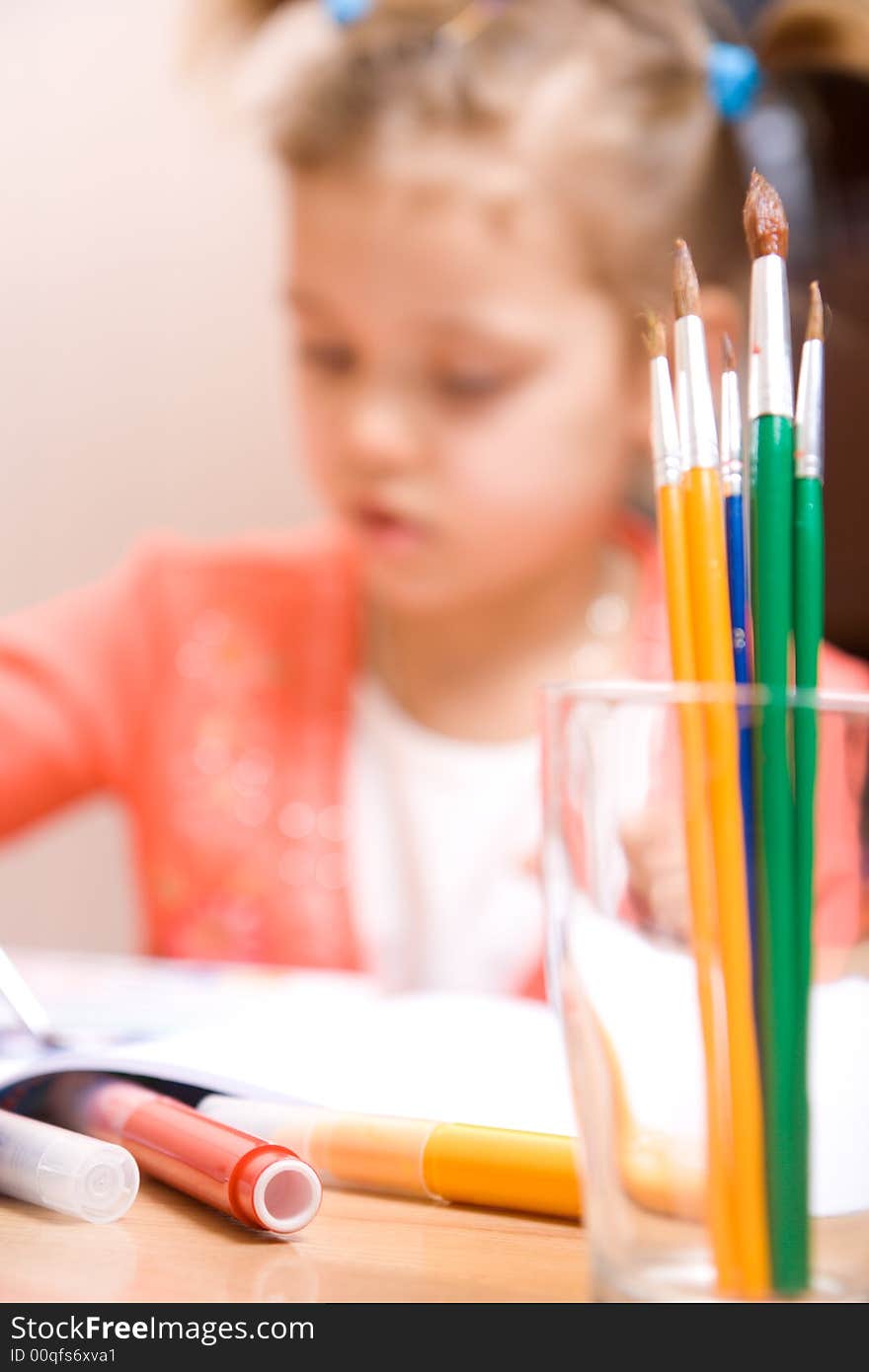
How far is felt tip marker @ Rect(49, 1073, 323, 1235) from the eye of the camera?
0.64ft

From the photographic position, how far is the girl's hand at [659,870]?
0.15 meters

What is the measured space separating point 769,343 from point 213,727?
590mm

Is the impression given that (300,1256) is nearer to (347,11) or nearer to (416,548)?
(416,548)

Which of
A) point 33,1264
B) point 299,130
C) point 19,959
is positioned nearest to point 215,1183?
point 33,1264

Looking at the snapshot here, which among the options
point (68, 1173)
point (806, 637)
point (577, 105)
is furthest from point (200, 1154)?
point (577, 105)

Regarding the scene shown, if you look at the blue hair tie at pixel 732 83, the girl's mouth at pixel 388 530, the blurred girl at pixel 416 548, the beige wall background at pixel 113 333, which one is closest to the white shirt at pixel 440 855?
the blurred girl at pixel 416 548

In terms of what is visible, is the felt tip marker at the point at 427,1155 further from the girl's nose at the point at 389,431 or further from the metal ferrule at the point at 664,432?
the girl's nose at the point at 389,431

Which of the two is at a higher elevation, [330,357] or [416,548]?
[330,357]

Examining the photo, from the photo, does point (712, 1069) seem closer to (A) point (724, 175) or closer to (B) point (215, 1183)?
(B) point (215, 1183)

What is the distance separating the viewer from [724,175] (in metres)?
0.64

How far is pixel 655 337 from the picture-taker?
0.18m

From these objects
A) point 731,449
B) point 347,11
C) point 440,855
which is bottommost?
point 440,855

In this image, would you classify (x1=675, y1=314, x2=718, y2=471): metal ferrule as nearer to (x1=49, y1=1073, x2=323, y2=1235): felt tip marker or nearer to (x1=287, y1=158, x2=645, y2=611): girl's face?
(x1=49, y1=1073, x2=323, y2=1235): felt tip marker

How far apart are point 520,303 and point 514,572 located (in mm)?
146
